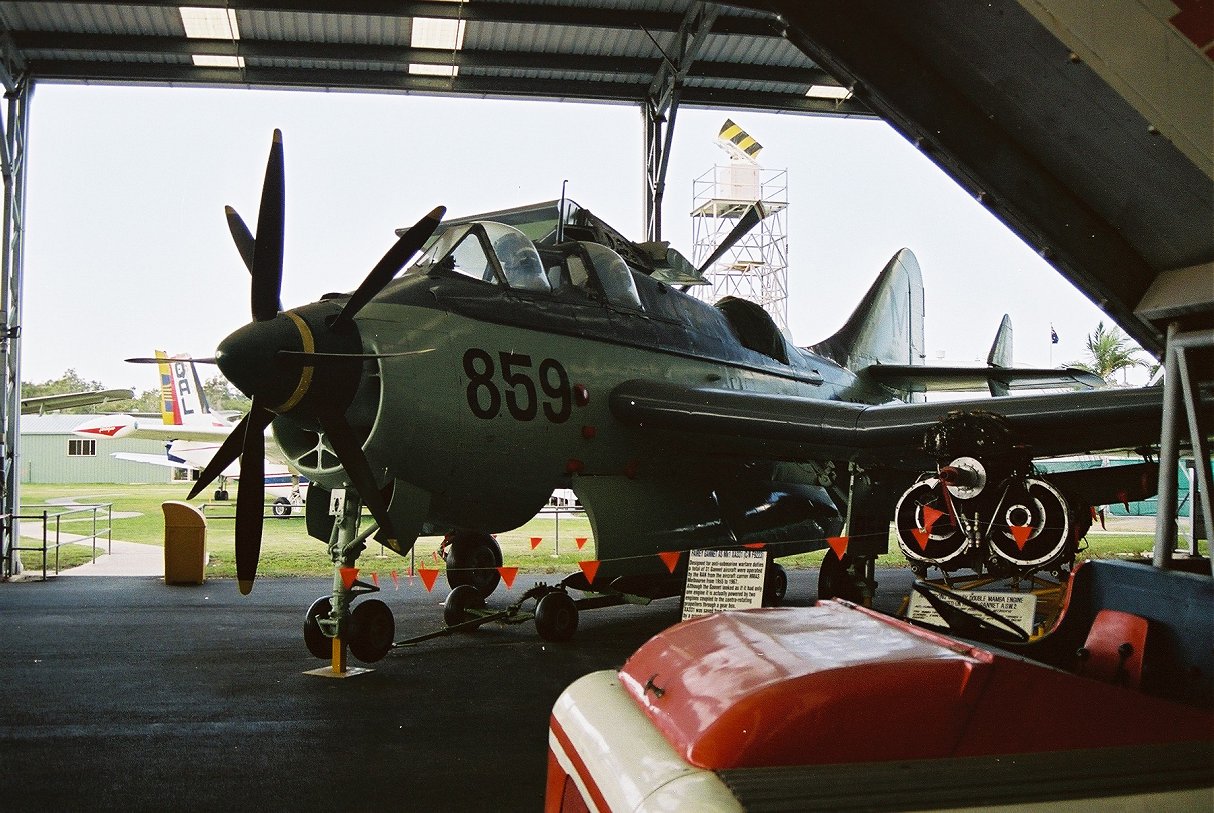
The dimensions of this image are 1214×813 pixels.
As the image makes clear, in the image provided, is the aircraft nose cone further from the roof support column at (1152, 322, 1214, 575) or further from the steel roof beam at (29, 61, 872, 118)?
the steel roof beam at (29, 61, 872, 118)

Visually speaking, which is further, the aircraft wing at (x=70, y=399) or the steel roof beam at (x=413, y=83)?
the aircraft wing at (x=70, y=399)

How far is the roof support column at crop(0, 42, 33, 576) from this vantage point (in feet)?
40.0

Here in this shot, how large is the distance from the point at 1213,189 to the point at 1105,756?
2127 millimetres

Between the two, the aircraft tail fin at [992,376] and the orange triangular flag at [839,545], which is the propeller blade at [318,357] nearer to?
the orange triangular flag at [839,545]

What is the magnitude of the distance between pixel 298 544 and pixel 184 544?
6891 mm

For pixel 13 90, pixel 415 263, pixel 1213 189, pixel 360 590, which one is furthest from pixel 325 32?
pixel 1213 189

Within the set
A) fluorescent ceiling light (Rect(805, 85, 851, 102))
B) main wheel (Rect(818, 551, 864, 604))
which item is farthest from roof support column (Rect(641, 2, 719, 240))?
main wheel (Rect(818, 551, 864, 604))

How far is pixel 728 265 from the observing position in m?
21.9

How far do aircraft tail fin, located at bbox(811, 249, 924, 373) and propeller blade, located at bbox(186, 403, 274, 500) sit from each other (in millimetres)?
8376

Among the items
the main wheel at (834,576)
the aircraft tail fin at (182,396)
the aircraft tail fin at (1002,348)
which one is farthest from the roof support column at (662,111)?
the aircraft tail fin at (182,396)

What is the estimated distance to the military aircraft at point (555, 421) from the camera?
5.88 meters

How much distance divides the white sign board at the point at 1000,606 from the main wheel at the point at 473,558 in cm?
709

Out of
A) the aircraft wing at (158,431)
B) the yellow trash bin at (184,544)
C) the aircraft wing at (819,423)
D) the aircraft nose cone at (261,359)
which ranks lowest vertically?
the yellow trash bin at (184,544)

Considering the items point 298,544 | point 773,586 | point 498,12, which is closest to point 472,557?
point 773,586
